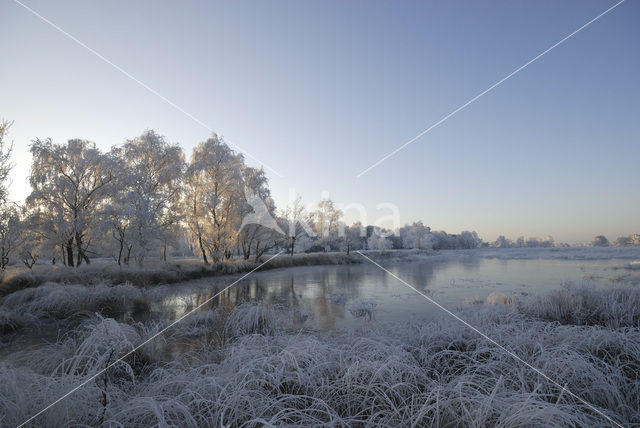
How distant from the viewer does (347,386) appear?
3549 mm

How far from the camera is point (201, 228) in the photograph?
24.1m

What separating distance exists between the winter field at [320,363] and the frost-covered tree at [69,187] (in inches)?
338

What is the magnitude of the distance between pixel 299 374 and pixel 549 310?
815cm

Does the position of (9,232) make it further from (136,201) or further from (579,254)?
(579,254)

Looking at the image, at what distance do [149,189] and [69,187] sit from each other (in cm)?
514

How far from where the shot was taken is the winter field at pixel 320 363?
9.64ft

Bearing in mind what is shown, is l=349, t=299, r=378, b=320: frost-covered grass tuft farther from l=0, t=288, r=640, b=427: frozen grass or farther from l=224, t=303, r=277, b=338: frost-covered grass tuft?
l=0, t=288, r=640, b=427: frozen grass

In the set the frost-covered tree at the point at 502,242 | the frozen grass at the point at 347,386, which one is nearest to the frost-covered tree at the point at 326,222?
the frozen grass at the point at 347,386

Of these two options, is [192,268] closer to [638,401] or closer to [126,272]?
[126,272]

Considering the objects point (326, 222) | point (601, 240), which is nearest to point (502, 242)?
point (601, 240)

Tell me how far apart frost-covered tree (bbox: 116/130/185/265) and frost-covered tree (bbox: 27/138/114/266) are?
1681 millimetres

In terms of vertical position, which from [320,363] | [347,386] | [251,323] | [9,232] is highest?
[9,232]

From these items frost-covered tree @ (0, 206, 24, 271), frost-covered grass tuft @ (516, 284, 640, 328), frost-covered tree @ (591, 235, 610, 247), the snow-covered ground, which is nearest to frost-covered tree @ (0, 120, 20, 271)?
frost-covered tree @ (0, 206, 24, 271)

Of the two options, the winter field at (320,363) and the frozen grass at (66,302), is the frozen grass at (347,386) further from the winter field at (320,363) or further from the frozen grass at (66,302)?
the frozen grass at (66,302)
